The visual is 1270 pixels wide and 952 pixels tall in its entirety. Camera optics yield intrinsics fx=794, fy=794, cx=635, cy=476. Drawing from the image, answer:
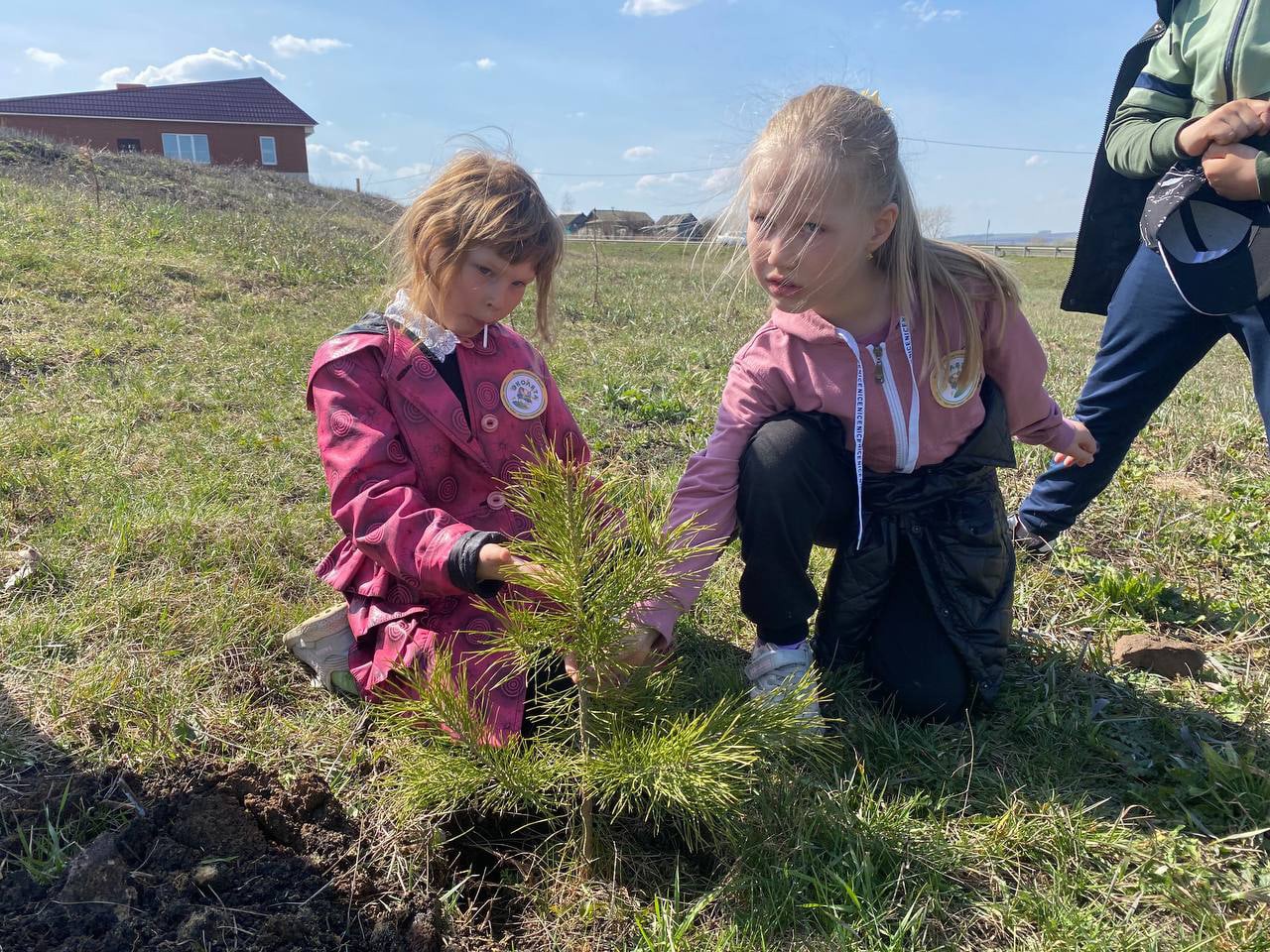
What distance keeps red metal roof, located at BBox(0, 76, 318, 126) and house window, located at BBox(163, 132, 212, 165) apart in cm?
81

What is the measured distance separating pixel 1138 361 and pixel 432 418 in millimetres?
2275

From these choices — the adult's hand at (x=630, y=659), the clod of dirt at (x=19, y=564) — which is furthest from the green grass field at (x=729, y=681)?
the adult's hand at (x=630, y=659)

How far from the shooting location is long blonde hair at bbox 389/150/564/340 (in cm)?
215

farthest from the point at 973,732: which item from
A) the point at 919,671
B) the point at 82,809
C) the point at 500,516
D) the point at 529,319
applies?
the point at 529,319

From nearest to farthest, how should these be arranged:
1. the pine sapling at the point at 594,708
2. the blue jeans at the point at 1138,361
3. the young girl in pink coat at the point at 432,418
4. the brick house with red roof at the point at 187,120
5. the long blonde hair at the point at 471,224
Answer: the pine sapling at the point at 594,708, the young girl in pink coat at the point at 432,418, the long blonde hair at the point at 471,224, the blue jeans at the point at 1138,361, the brick house with red roof at the point at 187,120

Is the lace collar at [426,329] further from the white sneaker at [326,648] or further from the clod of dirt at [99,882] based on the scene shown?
the clod of dirt at [99,882]

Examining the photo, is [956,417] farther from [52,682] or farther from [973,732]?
[52,682]

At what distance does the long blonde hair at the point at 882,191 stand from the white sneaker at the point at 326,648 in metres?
1.61

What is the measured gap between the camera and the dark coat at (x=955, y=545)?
7.59ft

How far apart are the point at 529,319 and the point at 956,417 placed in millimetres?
5987

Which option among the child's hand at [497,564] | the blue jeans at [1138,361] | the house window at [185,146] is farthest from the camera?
the house window at [185,146]

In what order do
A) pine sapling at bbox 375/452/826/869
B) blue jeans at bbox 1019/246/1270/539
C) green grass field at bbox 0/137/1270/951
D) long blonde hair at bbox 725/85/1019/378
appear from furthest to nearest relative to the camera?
blue jeans at bbox 1019/246/1270/539 → long blonde hair at bbox 725/85/1019/378 → green grass field at bbox 0/137/1270/951 → pine sapling at bbox 375/452/826/869

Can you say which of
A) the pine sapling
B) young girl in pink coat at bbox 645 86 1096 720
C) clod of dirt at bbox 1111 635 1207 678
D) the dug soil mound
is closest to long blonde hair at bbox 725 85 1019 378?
young girl in pink coat at bbox 645 86 1096 720

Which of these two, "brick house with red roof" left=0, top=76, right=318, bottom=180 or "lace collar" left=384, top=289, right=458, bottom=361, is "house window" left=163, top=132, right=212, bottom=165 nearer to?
"brick house with red roof" left=0, top=76, right=318, bottom=180
